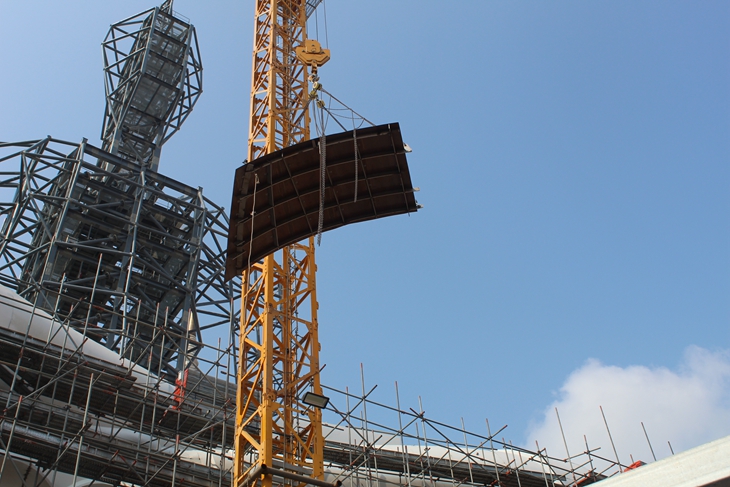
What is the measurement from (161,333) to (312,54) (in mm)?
10193

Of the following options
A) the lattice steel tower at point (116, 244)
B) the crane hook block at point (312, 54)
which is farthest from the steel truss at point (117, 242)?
the crane hook block at point (312, 54)

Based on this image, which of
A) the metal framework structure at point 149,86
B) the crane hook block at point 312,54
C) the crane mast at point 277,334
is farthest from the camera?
the metal framework structure at point 149,86

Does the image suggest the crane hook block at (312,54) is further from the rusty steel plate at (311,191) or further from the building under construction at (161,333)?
the rusty steel plate at (311,191)

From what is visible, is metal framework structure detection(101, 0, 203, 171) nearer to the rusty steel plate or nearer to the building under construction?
the building under construction

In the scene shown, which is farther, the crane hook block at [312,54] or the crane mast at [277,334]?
the crane hook block at [312,54]

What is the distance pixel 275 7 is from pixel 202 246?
13.0 metres

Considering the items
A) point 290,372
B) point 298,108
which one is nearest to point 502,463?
point 290,372

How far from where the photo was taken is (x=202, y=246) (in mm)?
33938

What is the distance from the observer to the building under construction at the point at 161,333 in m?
17.9

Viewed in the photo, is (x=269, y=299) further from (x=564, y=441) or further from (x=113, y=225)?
(x=113, y=225)

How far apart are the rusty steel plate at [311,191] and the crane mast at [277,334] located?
Answer: 458 mm

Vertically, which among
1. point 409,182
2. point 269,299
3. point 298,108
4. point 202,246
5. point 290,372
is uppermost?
point 202,246

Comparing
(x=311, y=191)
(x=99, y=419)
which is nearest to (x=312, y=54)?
(x=311, y=191)

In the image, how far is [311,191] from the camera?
18.5 metres
